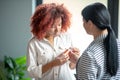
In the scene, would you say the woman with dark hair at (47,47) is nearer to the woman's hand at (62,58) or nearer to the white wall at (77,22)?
the woman's hand at (62,58)

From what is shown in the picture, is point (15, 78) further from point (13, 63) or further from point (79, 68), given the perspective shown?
point (79, 68)

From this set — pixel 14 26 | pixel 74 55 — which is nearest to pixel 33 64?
pixel 74 55

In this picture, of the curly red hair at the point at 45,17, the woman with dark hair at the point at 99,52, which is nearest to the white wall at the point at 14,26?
the curly red hair at the point at 45,17

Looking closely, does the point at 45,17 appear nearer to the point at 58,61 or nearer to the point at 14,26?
the point at 58,61

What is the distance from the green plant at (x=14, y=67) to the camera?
9.27ft

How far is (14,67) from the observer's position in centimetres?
286

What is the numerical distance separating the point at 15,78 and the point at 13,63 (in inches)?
6.6

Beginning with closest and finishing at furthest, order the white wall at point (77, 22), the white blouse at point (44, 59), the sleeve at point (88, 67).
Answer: the sleeve at point (88, 67), the white blouse at point (44, 59), the white wall at point (77, 22)

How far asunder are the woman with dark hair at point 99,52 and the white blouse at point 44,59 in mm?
546

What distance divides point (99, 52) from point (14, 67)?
4.95ft

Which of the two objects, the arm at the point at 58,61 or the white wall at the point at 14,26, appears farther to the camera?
the white wall at the point at 14,26

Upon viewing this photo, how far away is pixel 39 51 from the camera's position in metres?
2.14

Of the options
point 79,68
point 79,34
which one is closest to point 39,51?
point 79,68

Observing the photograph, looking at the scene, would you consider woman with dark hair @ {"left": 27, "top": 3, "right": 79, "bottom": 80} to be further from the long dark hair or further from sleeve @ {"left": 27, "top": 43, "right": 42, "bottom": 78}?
the long dark hair
